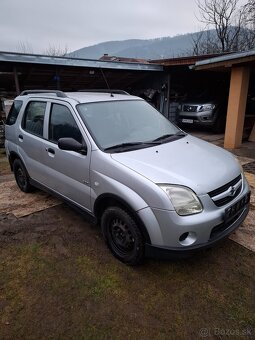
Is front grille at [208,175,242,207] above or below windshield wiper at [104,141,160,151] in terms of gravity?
below

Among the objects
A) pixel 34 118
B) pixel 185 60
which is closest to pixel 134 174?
pixel 34 118

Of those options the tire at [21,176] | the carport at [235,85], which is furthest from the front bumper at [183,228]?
the carport at [235,85]

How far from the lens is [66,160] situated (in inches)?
127

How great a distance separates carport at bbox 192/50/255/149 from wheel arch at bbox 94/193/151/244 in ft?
19.3

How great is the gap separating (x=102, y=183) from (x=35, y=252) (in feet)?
3.97

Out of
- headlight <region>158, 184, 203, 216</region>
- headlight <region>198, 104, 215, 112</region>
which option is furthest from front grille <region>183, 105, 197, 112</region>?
headlight <region>158, 184, 203, 216</region>

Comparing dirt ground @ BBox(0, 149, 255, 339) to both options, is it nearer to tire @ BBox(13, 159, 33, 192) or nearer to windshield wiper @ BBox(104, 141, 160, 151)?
windshield wiper @ BBox(104, 141, 160, 151)

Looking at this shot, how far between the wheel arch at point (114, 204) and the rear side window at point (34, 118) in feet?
5.01

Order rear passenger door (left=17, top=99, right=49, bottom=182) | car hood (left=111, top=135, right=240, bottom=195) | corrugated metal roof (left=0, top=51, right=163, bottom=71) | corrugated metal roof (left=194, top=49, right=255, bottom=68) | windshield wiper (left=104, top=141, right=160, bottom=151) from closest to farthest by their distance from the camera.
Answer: car hood (left=111, top=135, right=240, bottom=195) → windshield wiper (left=104, top=141, right=160, bottom=151) → rear passenger door (left=17, top=99, right=49, bottom=182) → corrugated metal roof (left=194, top=49, right=255, bottom=68) → corrugated metal roof (left=0, top=51, right=163, bottom=71)

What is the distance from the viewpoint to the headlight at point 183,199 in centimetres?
230

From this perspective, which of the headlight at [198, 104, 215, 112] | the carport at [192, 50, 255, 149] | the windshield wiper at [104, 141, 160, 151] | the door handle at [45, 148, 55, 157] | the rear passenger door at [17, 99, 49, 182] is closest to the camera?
the windshield wiper at [104, 141, 160, 151]

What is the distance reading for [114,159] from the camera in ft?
8.73

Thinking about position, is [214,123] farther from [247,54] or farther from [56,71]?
[56,71]

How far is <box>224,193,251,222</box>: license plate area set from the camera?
8.31 ft
